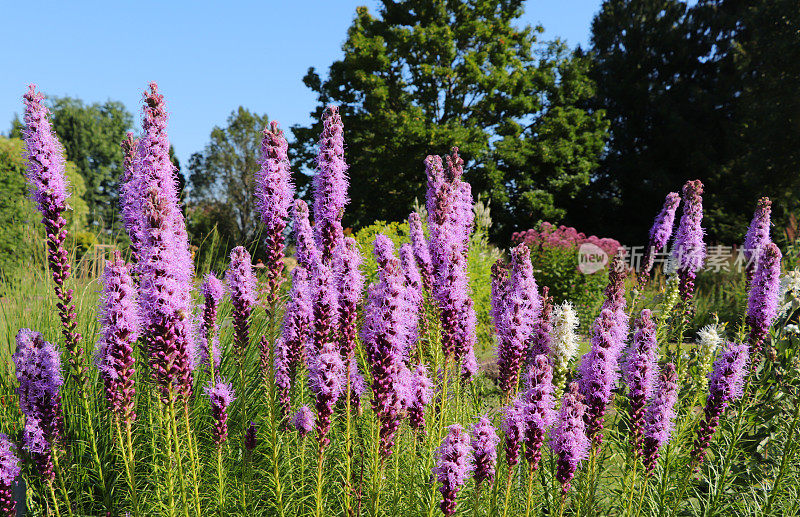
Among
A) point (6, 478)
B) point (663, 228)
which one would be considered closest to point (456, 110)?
point (663, 228)

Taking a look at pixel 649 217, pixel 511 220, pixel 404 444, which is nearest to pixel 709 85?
pixel 649 217

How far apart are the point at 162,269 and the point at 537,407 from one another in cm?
193

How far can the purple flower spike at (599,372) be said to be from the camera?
108 inches

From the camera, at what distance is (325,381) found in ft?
9.05

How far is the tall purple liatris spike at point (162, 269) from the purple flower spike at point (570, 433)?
6.38ft

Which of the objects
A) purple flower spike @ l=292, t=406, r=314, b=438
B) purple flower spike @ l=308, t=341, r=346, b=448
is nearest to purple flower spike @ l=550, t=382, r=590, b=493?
purple flower spike @ l=308, t=341, r=346, b=448

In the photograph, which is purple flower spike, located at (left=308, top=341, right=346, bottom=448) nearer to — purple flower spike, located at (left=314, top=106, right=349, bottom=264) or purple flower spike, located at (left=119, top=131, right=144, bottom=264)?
purple flower spike, located at (left=314, top=106, right=349, bottom=264)

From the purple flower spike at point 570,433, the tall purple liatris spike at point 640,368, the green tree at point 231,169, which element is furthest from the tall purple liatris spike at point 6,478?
the green tree at point 231,169

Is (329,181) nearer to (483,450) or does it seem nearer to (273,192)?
(273,192)

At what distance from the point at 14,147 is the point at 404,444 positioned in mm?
A: 27580

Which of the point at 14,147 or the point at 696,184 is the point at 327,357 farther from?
the point at 14,147

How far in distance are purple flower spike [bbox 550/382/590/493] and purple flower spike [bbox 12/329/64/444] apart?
9.33 ft

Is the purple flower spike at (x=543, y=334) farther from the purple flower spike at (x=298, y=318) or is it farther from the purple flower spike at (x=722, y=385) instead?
the purple flower spike at (x=298, y=318)

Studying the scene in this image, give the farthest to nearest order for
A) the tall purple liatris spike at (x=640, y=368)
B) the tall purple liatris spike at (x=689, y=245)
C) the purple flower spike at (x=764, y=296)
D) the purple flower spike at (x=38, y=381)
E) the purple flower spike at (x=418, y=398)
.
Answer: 1. the tall purple liatris spike at (x=689, y=245)
2. the purple flower spike at (x=764, y=296)
3. the purple flower spike at (x=418, y=398)
4. the purple flower spike at (x=38, y=381)
5. the tall purple liatris spike at (x=640, y=368)
